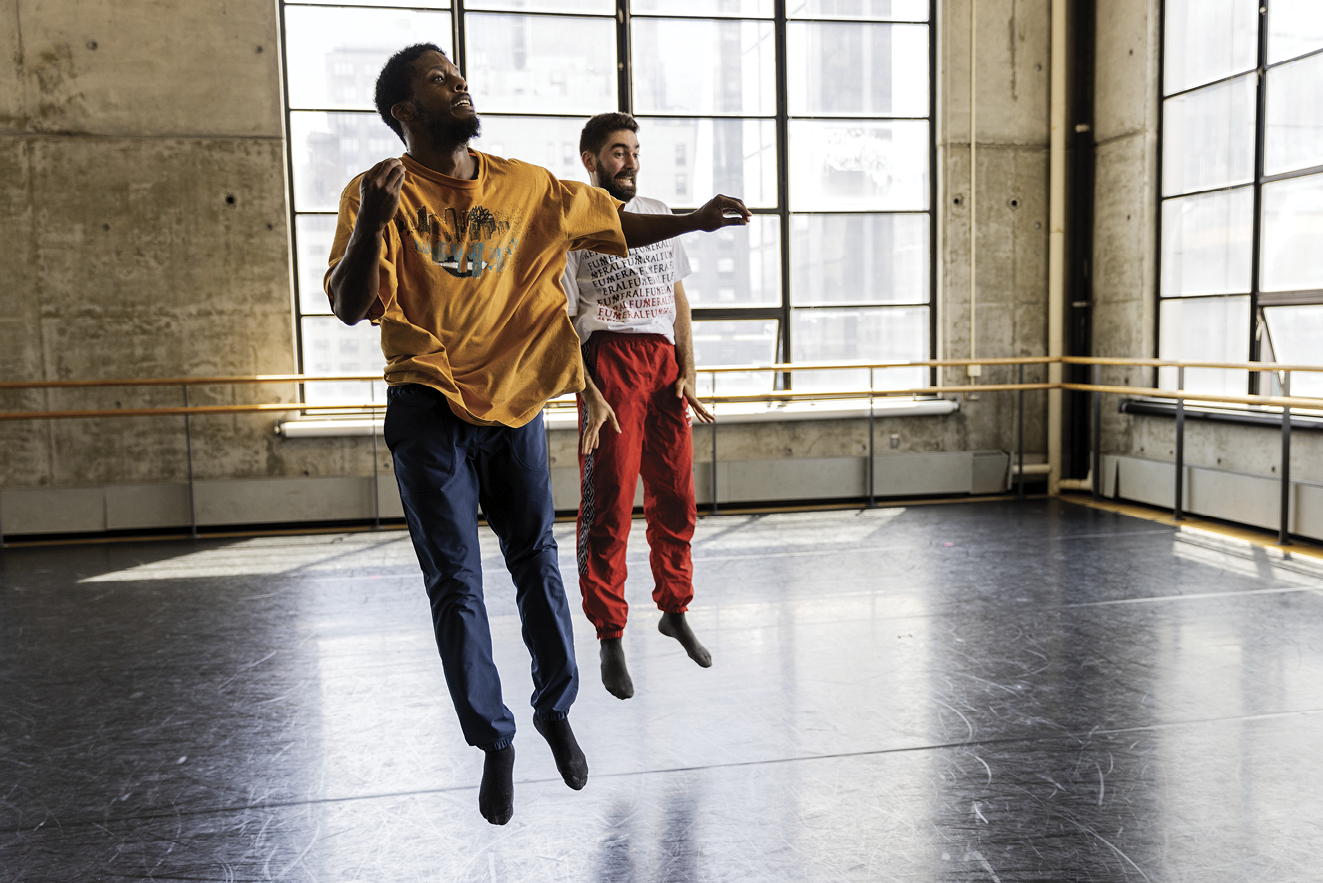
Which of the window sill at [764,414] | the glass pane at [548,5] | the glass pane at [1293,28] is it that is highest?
the glass pane at [548,5]

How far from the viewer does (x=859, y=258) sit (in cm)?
705

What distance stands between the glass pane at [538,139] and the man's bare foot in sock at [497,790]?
5122mm

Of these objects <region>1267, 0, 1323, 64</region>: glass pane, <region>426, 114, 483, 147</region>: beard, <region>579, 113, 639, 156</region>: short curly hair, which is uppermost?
<region>1267, 0, 1323, 64</region>: glass pane

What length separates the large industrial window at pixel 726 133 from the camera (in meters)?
6.50

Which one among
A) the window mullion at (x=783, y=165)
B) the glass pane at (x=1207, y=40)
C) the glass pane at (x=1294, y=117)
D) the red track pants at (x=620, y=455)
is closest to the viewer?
the red track pants at (x=620, y=455)

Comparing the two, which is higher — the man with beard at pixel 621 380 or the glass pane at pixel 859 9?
the glass pane at pixel 859 9

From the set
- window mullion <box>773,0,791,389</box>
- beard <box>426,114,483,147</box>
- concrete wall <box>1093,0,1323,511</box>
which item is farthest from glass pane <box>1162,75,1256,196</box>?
beard <box>426,114,483,147</box>

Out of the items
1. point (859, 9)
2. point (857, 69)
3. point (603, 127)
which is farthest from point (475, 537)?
point (859, 9)

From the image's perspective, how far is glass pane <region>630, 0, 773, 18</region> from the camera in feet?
22.0

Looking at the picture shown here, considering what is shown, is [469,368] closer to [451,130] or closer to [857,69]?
[451,130]

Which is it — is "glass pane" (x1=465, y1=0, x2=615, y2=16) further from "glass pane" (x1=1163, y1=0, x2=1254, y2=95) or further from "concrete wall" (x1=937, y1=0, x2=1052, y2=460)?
"glass pane" (x1=1163, y1=0, x2=1254, y2=95)

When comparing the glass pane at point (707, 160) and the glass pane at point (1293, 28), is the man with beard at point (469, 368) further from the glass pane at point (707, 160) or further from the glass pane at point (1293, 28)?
the glass pane at point (1293, 28)

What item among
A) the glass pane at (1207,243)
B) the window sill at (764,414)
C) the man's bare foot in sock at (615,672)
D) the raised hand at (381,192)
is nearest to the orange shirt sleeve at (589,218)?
the raised hand at (381,192)

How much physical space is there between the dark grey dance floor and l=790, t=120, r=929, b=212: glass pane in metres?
3.19
